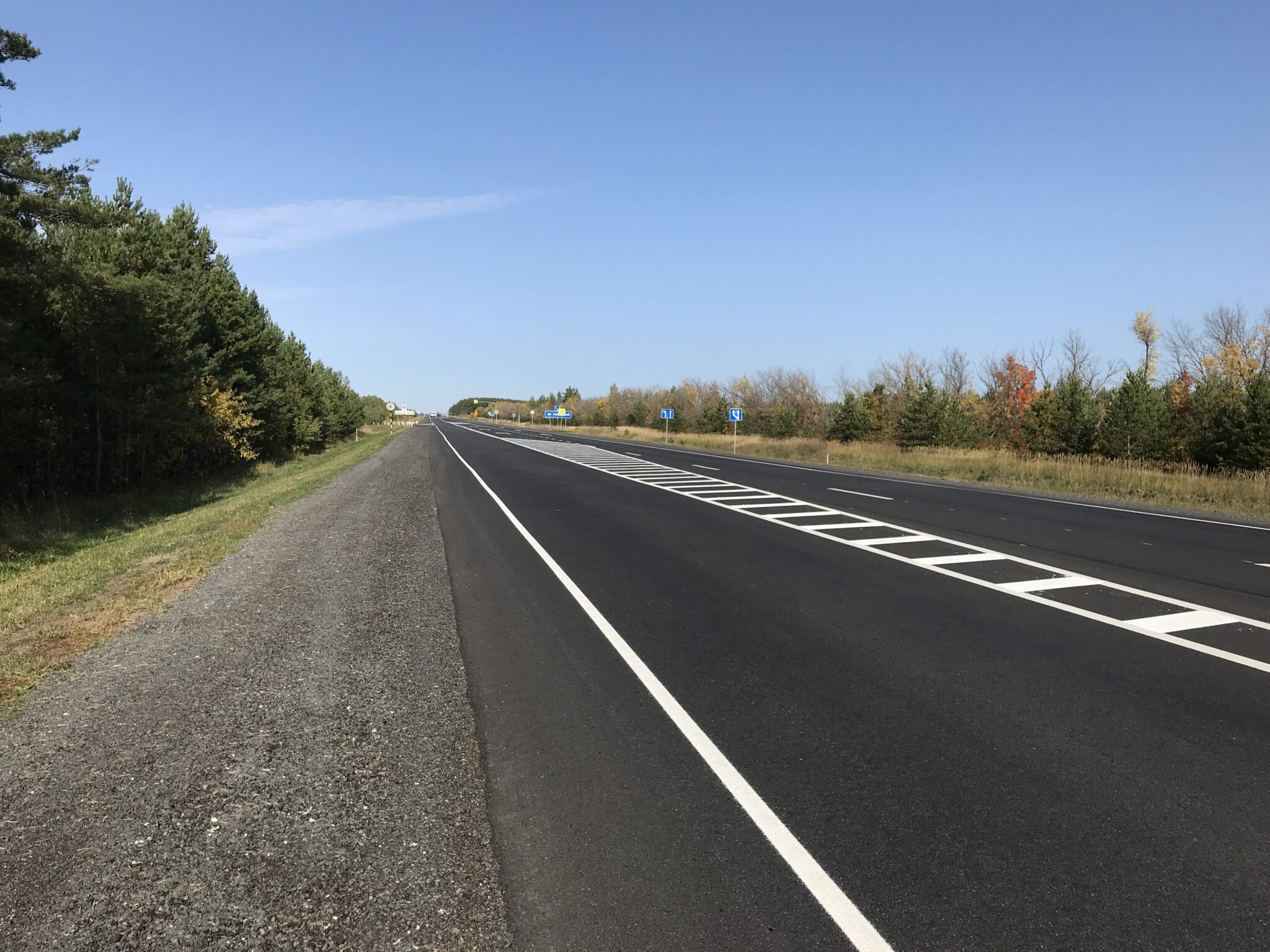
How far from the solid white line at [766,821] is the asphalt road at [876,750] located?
1 centimetres

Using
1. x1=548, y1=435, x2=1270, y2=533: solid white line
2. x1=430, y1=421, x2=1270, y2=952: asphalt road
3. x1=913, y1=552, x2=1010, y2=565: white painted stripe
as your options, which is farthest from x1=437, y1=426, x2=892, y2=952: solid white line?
x1=548, y1=435, x2=1270, y2=533: solid white line

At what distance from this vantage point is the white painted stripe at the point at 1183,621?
6559mm

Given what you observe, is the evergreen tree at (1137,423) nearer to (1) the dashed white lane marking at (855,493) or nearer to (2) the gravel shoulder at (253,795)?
(1) the dashed white lane marking at (855,493)

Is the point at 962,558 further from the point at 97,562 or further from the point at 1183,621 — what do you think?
the point at 97,562

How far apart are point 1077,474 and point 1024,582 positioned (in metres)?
18.9

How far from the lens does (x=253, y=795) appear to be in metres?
3.72

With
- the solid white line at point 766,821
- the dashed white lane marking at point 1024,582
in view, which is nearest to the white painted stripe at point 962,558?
the dashed white lane marking at point 1024,582

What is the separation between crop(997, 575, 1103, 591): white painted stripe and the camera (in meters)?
8.12

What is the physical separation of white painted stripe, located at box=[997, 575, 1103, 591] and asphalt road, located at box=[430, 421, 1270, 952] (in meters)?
0.05

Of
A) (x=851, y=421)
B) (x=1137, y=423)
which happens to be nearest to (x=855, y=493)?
(x=1137, y=423)

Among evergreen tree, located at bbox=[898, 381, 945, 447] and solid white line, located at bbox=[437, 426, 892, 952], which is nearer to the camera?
solid white line, located at bbox=[437, 426, 892, 952]

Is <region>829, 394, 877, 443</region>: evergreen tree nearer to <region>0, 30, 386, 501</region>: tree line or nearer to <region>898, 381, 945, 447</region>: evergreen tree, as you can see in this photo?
<region>898, 381, 945, 447</region>: evergreen tree

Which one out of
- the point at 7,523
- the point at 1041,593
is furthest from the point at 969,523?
the point at 7,523

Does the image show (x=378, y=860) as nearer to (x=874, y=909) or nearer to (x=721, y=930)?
(x=721, y=930)
